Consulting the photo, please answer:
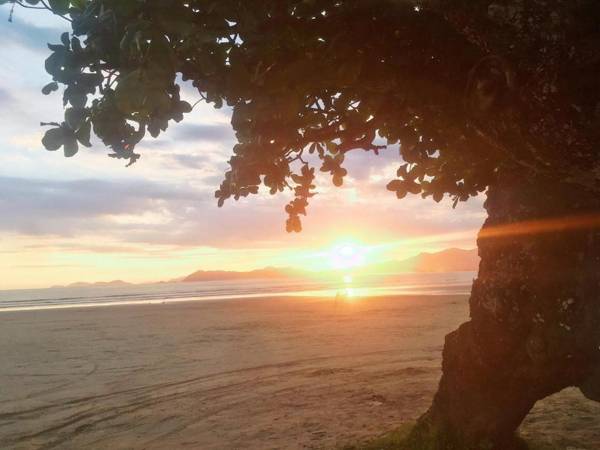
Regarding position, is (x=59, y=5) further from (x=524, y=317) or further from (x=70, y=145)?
(x=524, y=317)

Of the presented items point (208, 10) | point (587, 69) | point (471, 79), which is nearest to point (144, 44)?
point (208, 10)

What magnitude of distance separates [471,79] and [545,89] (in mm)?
681

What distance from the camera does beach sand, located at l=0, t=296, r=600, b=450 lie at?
6832 millimetres

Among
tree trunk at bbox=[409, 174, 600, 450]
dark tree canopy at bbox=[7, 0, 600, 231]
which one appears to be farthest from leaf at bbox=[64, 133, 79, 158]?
tree trunk at bbox=[409, 174, 600, 450]

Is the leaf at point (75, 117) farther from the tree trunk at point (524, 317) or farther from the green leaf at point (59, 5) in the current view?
the tree trunk at point (524, 317)

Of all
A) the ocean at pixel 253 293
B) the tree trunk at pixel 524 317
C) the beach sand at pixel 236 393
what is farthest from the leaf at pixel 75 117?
the ocean at pixel 253 293

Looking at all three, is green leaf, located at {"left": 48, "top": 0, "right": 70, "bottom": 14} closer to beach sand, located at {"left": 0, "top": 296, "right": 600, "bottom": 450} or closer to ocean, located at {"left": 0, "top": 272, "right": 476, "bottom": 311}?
beach sand, located at {"left": 0, "top": 296, "right": 600, "bottom": 450}

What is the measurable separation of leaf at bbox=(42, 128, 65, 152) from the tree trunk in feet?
13.3

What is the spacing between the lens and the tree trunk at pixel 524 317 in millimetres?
4684

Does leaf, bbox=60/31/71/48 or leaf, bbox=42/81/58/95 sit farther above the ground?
leaf, bbox=60/31/71/48

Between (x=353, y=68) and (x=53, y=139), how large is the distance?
202 cm

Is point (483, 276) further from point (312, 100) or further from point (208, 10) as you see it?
point (208, 10)

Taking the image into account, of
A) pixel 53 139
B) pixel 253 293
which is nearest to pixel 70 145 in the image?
pixel 53 139

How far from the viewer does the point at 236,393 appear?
918 cm
